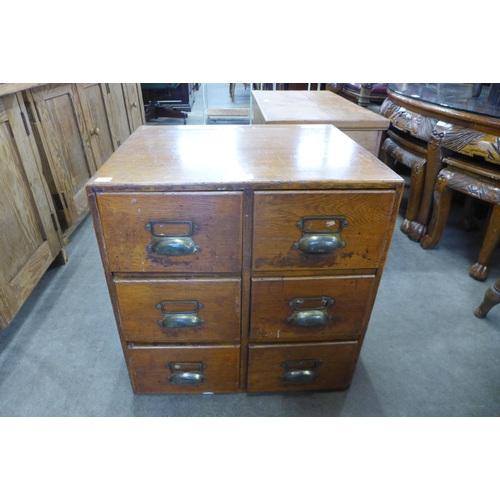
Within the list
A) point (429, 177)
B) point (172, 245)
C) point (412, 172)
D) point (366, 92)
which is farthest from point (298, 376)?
point (366, 92)

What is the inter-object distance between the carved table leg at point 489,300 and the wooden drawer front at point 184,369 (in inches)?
42.3

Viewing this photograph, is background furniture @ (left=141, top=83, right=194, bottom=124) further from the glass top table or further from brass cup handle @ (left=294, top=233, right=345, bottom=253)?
brass cup handle @ (left=294, top=233, right=345, bottom=253)

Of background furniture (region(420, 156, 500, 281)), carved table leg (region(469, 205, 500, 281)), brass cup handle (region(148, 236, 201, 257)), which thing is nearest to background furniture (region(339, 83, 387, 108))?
background furniture (region(420, 156, 500, 281))

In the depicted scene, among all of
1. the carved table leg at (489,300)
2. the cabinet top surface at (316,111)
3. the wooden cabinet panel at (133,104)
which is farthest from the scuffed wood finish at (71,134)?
the carved table leg at (489,300)

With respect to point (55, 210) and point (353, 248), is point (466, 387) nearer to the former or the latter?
point (353, 248)

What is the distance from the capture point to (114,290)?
885 mm

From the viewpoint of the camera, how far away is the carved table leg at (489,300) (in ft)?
4.57

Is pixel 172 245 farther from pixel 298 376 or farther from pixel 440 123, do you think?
pixel 440 123

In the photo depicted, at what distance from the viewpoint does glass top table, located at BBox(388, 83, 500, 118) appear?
5.13 ft

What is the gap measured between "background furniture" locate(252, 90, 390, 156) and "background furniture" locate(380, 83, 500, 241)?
31 cm

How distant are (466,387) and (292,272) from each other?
0.82m

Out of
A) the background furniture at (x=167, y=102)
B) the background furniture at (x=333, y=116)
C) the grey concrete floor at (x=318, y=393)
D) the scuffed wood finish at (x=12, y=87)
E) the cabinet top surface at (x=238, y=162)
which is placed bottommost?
the grey concrete floor at (x=318, y=393)

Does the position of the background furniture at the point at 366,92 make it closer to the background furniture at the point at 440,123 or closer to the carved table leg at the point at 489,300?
the background furniture at the point at 440,123

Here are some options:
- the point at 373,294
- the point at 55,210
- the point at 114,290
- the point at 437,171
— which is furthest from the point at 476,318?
the point at 55,210
